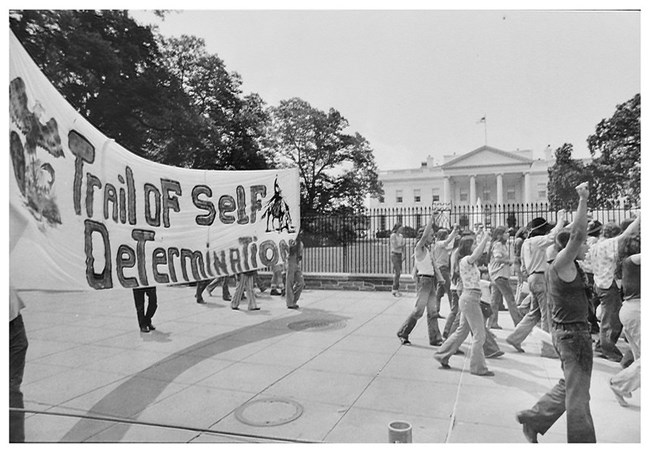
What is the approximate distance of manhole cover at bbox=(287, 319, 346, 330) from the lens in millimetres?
7516

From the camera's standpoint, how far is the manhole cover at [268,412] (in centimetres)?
383

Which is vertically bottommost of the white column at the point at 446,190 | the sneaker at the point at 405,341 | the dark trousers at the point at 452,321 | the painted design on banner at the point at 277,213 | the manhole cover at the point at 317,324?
the manhole cover at the point at 317,324

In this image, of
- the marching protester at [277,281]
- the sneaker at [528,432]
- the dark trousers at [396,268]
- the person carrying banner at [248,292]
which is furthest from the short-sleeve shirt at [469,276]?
the marching protester at [277,281]

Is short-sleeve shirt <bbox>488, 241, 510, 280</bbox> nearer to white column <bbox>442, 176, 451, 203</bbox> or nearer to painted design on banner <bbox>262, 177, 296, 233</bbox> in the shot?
A: painted design on banner <bbox>262, 177, 296, 233</bbox>

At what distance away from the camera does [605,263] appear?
5.57m

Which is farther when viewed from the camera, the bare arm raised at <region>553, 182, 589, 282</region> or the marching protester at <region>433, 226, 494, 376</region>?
the marching protester at <region>433, 226, 494, 376</region>

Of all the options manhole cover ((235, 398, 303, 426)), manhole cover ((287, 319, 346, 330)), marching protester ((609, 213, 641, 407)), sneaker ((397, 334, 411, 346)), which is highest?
marching protester ((609, 213, 641, 407))

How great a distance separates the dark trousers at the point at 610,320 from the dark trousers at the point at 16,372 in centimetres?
619

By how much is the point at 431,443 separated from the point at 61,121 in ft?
12.9

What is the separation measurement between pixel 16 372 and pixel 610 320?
20.7ft

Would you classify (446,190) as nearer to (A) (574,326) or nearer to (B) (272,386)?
(B) (272,386)

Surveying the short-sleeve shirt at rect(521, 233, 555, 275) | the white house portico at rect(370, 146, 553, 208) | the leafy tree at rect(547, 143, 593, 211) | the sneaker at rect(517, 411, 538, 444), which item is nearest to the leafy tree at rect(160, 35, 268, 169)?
the short-sleeve shirt at rect(521, 233, 555, 275)

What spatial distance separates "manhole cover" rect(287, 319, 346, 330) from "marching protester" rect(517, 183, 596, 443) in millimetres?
4446

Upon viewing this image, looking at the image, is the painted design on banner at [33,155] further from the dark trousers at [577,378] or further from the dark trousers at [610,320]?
the dark trousers at [610,320]
